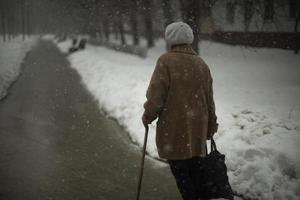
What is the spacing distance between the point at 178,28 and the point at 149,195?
261 cm

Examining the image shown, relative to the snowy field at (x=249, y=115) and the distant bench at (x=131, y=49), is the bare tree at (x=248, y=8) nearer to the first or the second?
the snowy field at (x=249, y=115)

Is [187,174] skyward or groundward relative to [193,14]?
groundward

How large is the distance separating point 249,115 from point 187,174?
156 inches

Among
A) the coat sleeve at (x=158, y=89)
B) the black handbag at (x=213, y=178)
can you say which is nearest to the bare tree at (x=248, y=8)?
the black handbag at (x=213, y=178)

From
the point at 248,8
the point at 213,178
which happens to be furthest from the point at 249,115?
the point at 248,8

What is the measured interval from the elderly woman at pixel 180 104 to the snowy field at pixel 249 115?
1751 millimetres

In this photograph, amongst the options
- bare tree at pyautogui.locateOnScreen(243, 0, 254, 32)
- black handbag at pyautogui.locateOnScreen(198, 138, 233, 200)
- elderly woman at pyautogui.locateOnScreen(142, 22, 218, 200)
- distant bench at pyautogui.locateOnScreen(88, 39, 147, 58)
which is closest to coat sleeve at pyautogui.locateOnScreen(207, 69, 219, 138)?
elderly woman at pyautogui.locateOnScreen(142, 22, 218, 200)

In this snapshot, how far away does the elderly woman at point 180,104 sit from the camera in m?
3.68

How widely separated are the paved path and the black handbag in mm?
Answer: 1209

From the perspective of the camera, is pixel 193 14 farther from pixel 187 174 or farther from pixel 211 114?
pixel 187 174

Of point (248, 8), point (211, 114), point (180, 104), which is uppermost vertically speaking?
point (248, 8)

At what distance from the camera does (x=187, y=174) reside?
3.89 m

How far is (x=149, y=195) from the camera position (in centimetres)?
511

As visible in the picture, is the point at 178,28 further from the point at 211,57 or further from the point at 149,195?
the point at 211,57
